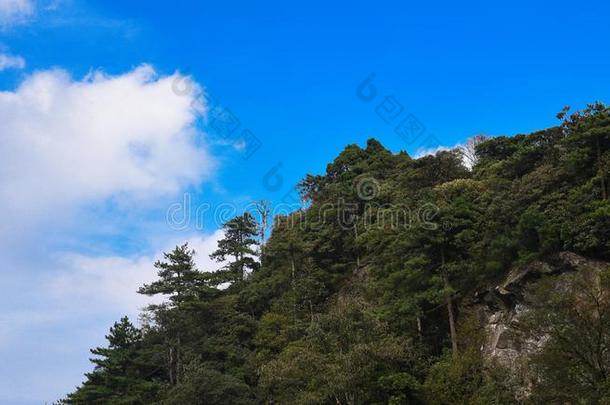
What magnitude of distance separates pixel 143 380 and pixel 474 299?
21.7 meters

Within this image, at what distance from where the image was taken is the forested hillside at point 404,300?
18848mm

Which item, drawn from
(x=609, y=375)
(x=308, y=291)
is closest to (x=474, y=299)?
(x=609, y=375)

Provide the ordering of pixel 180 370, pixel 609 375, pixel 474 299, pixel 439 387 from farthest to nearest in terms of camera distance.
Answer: pixel 180 370
pixel 474 299
pixel 439 387
pixel 609 375

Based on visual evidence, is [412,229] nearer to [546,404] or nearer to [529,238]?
[529,238]

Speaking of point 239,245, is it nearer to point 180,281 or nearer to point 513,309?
point 180,281

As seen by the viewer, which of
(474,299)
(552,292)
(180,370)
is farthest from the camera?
(180,370)

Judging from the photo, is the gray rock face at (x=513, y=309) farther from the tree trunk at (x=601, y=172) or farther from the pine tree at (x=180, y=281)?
the pine tree at (x=180, y=281)

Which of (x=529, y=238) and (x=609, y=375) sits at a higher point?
(x=529, y=238)

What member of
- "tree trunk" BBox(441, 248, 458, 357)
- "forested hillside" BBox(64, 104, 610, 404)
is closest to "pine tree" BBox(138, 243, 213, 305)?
"forested hillside" BBox(64, 104, 610, 404)

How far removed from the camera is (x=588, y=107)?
25.0 meters

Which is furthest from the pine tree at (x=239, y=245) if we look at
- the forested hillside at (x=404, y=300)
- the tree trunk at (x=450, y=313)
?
the tree trunk at (x=450, y=313)

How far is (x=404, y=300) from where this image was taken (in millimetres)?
24812

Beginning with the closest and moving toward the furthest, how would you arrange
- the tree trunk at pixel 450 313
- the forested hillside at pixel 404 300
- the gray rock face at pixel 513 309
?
the forested hillside at pixel 404 300
the gray rock face at pixel 513 309
the tree trunk at pixel 450 313

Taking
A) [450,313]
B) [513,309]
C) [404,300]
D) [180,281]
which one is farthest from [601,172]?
[180,281]
